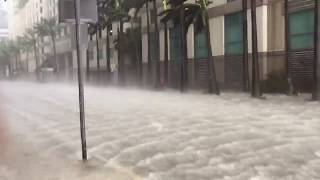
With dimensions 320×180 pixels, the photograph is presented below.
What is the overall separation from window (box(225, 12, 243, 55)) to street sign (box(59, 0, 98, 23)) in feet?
80.2

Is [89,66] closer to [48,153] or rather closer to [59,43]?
[59,43]

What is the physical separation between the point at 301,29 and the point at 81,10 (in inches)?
791

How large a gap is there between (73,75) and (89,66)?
33.4 feet

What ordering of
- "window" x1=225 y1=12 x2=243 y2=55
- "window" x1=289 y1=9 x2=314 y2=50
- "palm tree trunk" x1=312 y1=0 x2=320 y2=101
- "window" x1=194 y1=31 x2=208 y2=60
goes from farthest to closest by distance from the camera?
1. "window" x1=194 y1=31 x2=208 y2=60
2. "window" x1=225 y1=12 x2=243 y2=55
3. "window" x1=289 y1=9 x2=314 y2=50
4. "palm tree trunk" x1=312 y1=0 x2=320 y2=101

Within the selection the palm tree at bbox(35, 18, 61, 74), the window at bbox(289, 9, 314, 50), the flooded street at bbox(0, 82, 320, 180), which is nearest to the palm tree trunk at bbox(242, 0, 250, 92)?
the window at bbox(289, 9, 314, 50)

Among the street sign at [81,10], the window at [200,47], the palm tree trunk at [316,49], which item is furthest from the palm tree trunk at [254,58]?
the street sign at [81,10]

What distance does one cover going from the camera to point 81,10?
11.3 meters

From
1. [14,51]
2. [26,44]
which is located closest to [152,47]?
[26,44]

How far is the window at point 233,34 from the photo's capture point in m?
35.5

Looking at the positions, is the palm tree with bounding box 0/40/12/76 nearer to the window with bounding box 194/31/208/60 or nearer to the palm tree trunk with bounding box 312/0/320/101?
the window with bounding box 194/31/208/60

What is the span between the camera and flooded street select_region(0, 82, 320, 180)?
9820mm

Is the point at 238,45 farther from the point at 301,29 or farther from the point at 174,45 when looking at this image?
the point at 174,45

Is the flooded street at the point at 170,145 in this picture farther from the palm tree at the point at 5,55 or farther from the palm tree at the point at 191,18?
the palm tree at the point at 5,55

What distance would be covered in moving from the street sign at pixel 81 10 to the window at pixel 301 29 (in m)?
19.1
